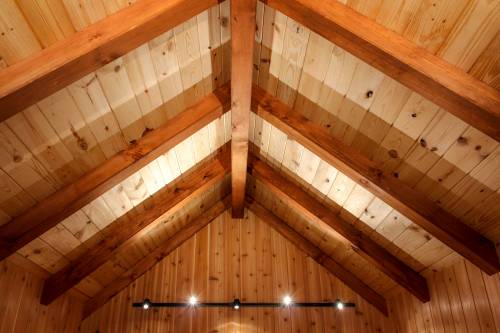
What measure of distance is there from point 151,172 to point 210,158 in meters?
0.69

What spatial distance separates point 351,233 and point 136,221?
2.05m

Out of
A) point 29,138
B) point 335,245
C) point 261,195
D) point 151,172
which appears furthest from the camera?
point 261,195

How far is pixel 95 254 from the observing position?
3.57m

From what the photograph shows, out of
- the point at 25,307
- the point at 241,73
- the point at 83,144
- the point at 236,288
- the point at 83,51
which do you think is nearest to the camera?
the point at 83,51

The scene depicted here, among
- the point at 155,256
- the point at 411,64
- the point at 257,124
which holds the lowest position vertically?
the point at 411,64

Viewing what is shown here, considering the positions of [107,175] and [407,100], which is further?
[107,175]

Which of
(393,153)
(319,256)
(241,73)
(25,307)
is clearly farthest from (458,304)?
(25,307)

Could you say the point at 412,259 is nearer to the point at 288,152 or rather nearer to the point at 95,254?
the point at 288,152

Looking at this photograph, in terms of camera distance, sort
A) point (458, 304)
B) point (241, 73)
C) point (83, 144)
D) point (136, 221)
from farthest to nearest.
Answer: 1. point (136, 221)
2. point (458, 304)
3. point (83, 144)
4. point (241, 73)

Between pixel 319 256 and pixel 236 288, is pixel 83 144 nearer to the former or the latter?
pixel 236 288

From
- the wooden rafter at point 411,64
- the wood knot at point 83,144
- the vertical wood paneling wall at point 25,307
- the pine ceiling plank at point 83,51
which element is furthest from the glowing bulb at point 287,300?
the pine ceiling plank at point 83,51

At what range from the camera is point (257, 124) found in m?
3.47

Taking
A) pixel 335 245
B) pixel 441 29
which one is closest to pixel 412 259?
pixel 335 245

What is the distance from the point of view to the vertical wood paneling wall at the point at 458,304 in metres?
2.77
